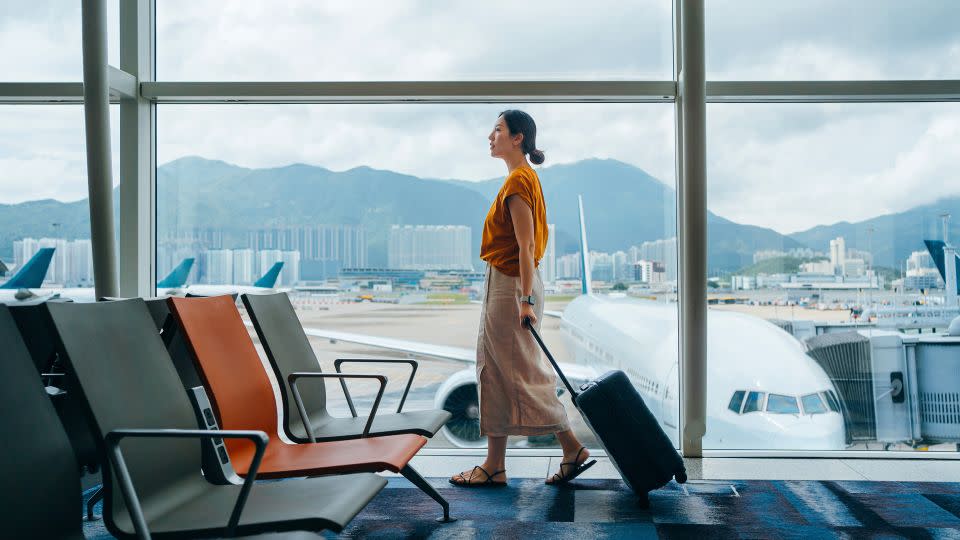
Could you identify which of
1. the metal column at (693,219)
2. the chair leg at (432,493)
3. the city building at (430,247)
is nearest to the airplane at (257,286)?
the city building at (430,247)

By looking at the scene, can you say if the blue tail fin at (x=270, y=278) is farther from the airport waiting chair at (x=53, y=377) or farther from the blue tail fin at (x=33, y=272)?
the airport waiting chair at (x=53, y=377)

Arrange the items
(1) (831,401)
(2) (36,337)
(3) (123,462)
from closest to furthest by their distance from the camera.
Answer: (3) (123,462)
(2) (36,337)
(1) (831,401)

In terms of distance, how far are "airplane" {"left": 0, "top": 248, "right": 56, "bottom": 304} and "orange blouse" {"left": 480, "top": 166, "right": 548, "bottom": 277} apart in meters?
2.42

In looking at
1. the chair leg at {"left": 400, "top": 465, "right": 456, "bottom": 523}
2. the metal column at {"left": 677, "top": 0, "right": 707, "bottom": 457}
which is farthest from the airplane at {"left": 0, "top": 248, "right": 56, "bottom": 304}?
the metal column at {"left": 677, "top": 0, "right": 707, "bottom": 457}

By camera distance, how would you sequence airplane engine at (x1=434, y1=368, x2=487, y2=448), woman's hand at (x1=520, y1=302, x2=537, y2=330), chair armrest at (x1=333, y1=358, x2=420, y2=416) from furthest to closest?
1. airplane engine at (x1=434, y1=368, x2=487, y2=448)
2. woman's hand at (x1=520, y1=302, x2=537, y2=330)
3. chair armrest at (x1=333, y1=358, x2=420, y2=416)

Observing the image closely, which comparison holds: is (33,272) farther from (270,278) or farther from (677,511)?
(677,511)

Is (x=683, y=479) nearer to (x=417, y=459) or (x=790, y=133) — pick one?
(x=417, y=459)

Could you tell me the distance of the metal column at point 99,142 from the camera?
336cm

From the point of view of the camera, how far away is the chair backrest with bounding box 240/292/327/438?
259 cm

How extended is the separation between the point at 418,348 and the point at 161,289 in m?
1.40

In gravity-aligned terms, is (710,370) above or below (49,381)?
below

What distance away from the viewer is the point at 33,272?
3.89m

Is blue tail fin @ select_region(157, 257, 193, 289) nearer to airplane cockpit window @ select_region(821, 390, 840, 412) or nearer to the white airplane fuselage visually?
the white airplane fuselage

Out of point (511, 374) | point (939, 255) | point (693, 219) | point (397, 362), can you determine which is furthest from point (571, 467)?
point (939, 255)
